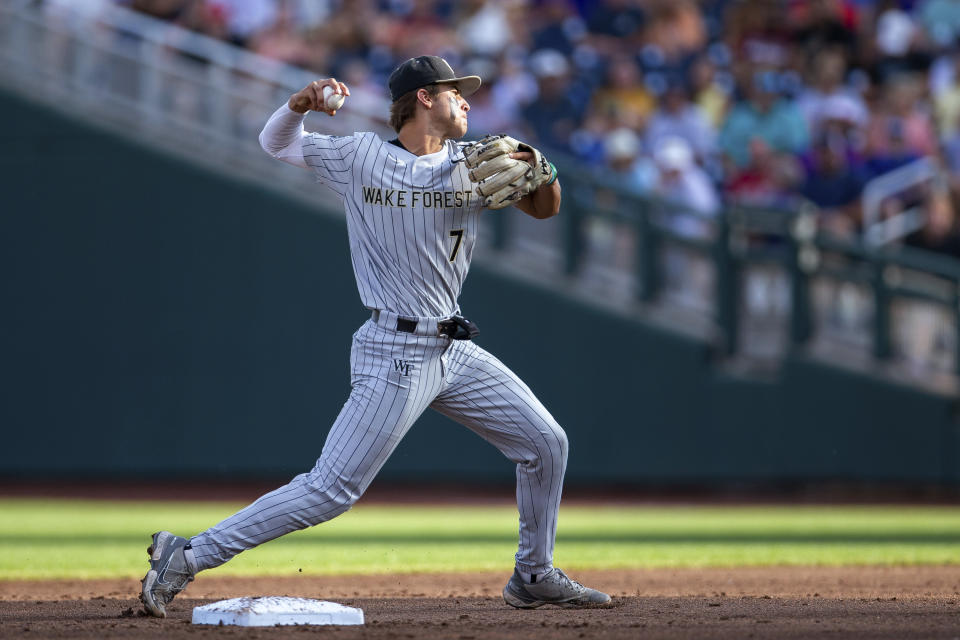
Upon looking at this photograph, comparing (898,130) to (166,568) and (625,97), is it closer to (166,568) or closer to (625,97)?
(625,97)

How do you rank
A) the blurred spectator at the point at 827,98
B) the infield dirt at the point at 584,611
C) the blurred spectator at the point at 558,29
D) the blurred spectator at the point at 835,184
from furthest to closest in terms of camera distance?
the blurred spectator at the point at 558,29, the blurred spectator at the point at 827,98, the blurred spectator at the point at 835,184, the infield dirt at the point at 584,611

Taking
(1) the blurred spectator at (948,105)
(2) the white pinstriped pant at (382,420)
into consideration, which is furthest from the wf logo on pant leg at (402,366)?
(1) the blurred spectator at (948,105)

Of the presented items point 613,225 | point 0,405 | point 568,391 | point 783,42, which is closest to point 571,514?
point 568,391

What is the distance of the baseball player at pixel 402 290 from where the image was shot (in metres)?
4.82


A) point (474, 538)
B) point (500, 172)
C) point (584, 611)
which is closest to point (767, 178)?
point (474, 538)

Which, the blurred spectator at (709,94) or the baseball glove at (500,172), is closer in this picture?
the baseball glove at (500,172)

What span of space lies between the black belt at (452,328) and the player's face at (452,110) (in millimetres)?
676

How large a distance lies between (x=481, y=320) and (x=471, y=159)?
9.01m

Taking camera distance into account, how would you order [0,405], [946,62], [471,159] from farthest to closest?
[0,405]
[946,62]
[471,159]

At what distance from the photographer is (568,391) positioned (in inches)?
533

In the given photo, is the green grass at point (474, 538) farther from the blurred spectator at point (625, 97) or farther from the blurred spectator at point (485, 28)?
the blurred spectator at point (485, 28)

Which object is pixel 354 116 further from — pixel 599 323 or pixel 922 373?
pixel 922 373

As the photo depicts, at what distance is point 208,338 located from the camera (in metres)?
14.2

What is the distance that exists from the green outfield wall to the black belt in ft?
28.1
